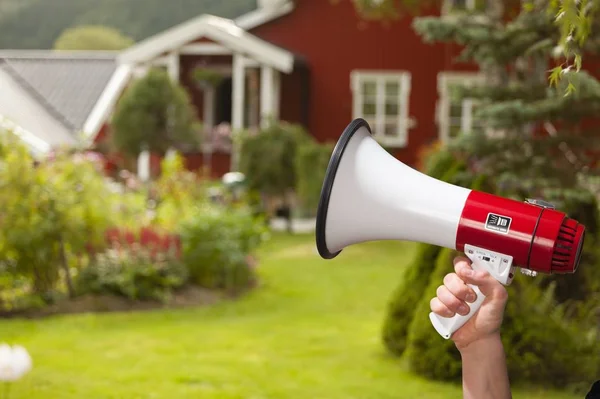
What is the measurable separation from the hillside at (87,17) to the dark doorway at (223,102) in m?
17.6

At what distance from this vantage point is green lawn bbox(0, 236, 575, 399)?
18.9 feet

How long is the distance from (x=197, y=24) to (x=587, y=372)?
592 inches

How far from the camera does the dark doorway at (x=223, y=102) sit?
2259 cm

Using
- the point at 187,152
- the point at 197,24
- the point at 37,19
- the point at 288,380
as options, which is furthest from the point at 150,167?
the point at 37,19

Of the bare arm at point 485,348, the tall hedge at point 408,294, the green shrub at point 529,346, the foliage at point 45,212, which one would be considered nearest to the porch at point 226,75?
the foliage at point 45,212

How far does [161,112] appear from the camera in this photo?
16.9 m

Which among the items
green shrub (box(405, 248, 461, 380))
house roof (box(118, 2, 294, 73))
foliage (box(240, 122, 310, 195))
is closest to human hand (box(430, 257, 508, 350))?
green shrub (box(405, 248, 461, 380))

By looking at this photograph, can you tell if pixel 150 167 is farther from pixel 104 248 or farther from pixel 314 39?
pixel 104 248

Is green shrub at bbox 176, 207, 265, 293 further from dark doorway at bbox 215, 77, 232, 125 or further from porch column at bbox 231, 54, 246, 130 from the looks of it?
dark doorway at bbox 215, 77, 232, 125

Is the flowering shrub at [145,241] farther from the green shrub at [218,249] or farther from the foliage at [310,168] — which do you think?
the foliage at [310,168]

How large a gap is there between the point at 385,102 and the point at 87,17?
2517 centimetres

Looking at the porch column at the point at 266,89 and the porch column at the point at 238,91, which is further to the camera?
the porch column at the point at 266,89

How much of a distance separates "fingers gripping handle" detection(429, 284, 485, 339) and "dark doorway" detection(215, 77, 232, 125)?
2051 cm

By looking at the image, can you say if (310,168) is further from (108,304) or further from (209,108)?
(108,304)
